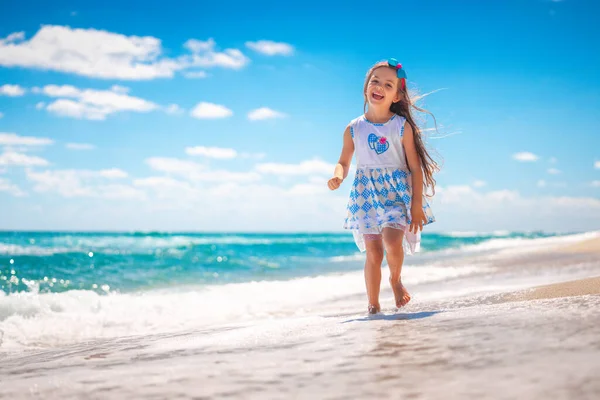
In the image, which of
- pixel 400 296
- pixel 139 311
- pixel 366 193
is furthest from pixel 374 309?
pixel 139 311

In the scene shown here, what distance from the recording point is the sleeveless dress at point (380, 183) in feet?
11.8

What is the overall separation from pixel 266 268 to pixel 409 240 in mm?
10158

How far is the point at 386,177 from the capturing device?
3680 mm

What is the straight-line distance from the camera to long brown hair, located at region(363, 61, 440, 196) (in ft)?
12.2

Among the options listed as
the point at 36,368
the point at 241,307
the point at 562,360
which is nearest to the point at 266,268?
the point at 241,307

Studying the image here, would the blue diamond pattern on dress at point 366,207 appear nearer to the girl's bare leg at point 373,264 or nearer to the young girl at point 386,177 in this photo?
the young girl at point 386,177

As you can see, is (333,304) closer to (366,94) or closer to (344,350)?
(366,94)

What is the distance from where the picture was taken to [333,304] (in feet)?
18.9

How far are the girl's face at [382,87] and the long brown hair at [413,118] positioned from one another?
0.17ft

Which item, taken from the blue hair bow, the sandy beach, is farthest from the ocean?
the sandy beach

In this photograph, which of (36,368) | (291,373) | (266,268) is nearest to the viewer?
(291,373)

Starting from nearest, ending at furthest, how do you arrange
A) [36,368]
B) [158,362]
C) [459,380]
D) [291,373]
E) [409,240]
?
1. [459,380]
2. [291,373]
3. [158,362]
4. [36,368]
5. [409,240]

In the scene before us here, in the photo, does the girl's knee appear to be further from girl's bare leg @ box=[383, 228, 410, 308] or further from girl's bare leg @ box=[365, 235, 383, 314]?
girl's bare leg @ box=[383, 228, 410, 308]

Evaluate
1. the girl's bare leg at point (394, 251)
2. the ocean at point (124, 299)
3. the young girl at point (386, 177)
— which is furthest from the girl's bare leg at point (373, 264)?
the ocean at point (124, 299)
